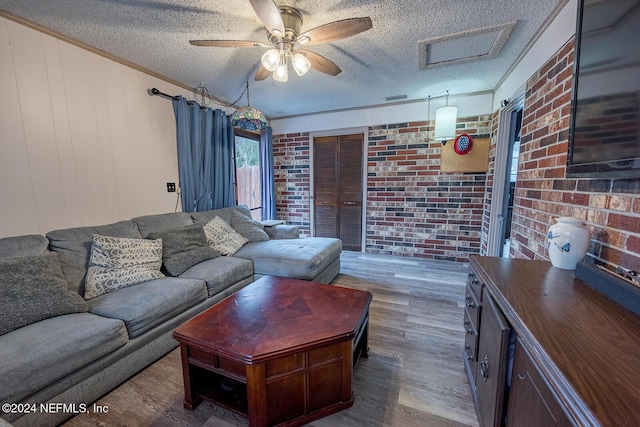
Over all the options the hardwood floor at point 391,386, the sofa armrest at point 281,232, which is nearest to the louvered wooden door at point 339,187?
the sofa armrest at point 281,232

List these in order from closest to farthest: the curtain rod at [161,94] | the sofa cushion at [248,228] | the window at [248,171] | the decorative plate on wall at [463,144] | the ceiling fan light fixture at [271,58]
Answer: the ceiling fan light fixture at [271,58] < the curtain rod at [161,94] < the sofa cushion at [248,228] < the decorative plate on wall at [463,144] < the window at [248,171]

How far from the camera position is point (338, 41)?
2.07 m

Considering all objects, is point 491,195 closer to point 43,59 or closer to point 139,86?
point 139,86

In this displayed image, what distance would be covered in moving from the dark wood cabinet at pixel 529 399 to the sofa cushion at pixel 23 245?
8.60 ft

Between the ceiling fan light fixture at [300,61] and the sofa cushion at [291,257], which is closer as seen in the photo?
the ceiling fan light fixture at [300,61]

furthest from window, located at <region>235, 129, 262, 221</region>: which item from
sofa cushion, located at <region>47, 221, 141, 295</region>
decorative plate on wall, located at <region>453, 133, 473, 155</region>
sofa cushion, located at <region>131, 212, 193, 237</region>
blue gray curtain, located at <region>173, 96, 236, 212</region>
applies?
decorative plate on wall, located at <region>453, 133, 473, 155</region>

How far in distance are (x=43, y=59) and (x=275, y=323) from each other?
8.27 ft

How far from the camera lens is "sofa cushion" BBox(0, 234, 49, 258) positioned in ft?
5.11

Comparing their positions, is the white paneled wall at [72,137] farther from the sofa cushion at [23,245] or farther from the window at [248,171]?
the window at [248,171]

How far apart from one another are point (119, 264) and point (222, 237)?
1016mm

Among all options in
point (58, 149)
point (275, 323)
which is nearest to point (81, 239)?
point (58, 149)

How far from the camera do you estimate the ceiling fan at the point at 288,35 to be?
1.43 meters

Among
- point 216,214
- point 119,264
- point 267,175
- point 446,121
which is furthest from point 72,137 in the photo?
point 446,121

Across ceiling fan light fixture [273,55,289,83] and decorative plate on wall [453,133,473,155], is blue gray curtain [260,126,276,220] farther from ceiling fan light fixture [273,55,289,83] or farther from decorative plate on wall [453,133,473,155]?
decorative plate on wall [453,133,473,155]
